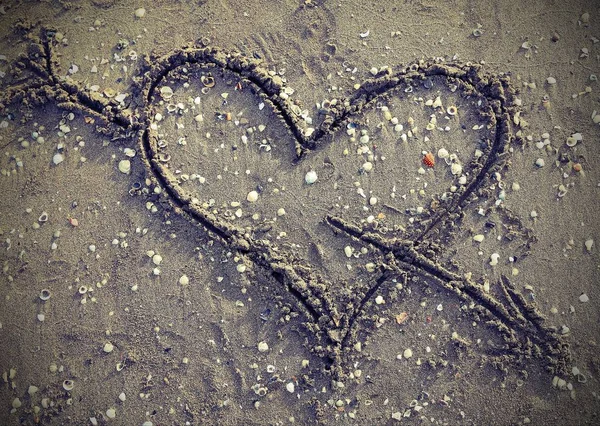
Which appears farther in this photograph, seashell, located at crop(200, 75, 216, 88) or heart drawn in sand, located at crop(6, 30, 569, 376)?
seashell, located at crop(200, 75, 216, 88)

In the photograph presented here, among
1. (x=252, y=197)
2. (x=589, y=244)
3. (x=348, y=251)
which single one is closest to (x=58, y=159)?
(x=252, y=197)

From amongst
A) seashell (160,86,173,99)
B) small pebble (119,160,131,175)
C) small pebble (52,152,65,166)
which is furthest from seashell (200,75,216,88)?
small pebble (52,152,65,166)

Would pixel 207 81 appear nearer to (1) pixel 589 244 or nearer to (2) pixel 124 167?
(2) pixel 124 167

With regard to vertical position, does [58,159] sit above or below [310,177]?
below

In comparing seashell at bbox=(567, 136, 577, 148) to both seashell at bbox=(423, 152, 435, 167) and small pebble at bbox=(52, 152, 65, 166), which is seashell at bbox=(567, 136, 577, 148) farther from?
small pebble at bbox=(52, 152, 65, 166)

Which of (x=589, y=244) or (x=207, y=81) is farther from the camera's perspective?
(x=207, y=81)

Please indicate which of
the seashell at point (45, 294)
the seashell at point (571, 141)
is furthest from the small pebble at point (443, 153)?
the seashell at point (45, 294)

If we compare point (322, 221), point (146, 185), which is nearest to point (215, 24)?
point (146, 185)

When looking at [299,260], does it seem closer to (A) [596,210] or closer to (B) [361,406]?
(B) [361,406]

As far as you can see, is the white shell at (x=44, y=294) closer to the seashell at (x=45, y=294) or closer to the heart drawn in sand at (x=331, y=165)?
the seashell at (x=45, y=294)
